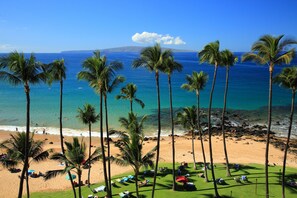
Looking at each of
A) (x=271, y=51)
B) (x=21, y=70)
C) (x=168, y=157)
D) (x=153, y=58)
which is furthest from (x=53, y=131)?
(x=271, y=51)

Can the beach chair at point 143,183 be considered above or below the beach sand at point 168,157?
above

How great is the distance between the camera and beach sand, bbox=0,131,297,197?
2955cm

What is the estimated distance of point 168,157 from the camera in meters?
39.8

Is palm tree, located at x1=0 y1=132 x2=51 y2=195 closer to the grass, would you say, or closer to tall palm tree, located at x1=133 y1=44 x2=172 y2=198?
the grass

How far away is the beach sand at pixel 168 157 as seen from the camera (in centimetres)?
2955

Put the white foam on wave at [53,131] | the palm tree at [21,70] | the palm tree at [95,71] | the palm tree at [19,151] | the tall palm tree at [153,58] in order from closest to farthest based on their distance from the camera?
the palm tree at [21,70] → the palm tree at [95,71] → the palm tree at [19,151] → the tall palm tree at [153,58] → the white foam on wave at [53,131]

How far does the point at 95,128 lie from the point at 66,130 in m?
6.25

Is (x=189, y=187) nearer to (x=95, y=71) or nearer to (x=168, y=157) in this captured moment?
(x=95, y=71)

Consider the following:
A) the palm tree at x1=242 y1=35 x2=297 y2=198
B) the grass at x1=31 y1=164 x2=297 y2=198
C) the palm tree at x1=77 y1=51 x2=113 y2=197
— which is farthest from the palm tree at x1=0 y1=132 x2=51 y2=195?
the palm tree at x1=242 y1=35 x2=297 y2=198

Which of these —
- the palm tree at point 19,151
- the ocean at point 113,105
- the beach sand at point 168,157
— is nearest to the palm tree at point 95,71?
the palm tree at point 19,151

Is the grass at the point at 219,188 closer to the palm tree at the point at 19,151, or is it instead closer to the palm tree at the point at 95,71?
the palm tree at the point at 19,151

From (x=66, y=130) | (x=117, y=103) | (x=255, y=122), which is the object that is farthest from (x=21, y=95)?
(x=255, y=122)

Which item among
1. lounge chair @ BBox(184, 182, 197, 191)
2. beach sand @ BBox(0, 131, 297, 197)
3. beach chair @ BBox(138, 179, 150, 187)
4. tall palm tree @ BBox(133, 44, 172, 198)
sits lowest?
beach sand @ BBox(0, 131, 297, 197)

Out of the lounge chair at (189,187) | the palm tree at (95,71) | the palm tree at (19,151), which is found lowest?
the lounge chair at (189,187)
